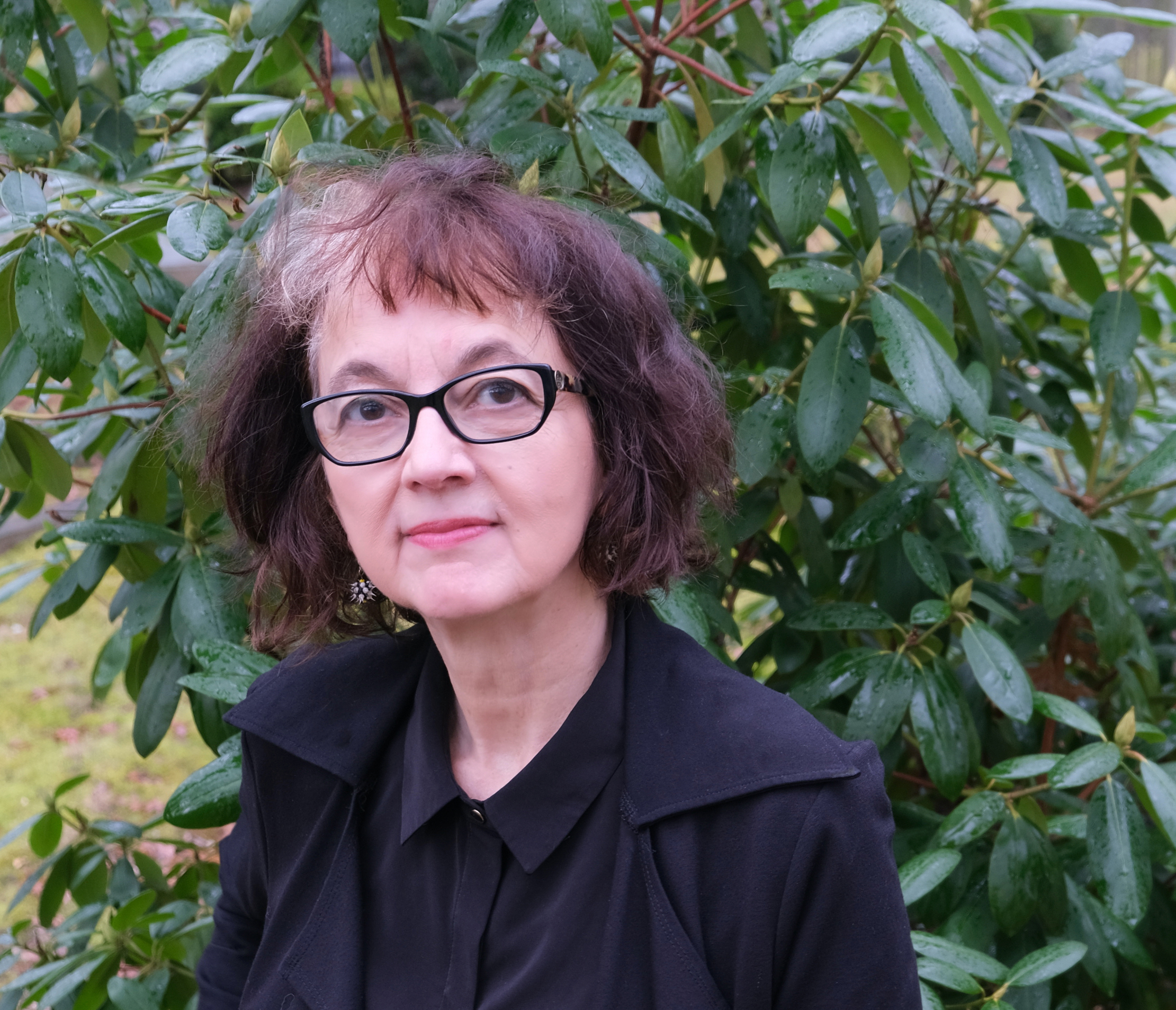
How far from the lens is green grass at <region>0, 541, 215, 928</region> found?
336cm

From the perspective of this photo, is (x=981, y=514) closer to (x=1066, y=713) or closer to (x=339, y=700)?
(x=1066, y=713)

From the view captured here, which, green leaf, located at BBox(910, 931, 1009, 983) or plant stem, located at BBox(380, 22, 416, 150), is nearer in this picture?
green leaf, located at BBox(910, 931, 1009, 983)

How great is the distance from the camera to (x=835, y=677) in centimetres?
150

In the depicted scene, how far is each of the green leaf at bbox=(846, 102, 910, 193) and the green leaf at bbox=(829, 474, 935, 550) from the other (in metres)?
0.41

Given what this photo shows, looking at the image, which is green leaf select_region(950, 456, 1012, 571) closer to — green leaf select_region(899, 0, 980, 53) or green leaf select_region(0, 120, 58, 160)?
green leaf select_region(899, 0, 980, 53)

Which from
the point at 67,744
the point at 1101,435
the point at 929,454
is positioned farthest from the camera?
the point at 67,744

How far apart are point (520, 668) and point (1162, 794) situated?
30.5 inches

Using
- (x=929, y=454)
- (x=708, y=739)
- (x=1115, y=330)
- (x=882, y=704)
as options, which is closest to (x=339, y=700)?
(x=708, y=739)

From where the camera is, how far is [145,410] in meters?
1.70

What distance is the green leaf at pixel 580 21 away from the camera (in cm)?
128

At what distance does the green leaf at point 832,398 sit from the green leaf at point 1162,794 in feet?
1.71

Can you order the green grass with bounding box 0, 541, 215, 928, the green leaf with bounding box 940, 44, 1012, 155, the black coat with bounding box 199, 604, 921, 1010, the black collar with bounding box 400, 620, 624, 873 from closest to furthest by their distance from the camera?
the black coat with bounding box 199, 604, 921, 1010
the black collar with bounding box 400, 620, 624, 873
the green leaf with bounding box 940, 44, 1012, 155
the green grass with bounding box 0, 541, 215, 928

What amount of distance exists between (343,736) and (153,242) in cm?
85

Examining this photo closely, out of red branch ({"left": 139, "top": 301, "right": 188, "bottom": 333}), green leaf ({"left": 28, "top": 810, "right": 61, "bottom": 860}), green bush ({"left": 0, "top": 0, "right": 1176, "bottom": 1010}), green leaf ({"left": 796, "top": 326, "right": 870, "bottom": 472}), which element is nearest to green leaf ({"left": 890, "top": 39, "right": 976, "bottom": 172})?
green bush ({"left": 0, "top": 0, "right": 1176, "bottom": 1010})
